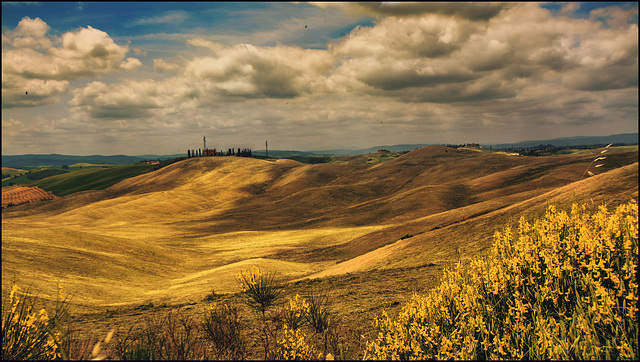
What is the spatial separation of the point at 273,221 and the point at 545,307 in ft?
249

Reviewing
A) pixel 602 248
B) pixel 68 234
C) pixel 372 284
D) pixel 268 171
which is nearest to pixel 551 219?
pixel 602 248

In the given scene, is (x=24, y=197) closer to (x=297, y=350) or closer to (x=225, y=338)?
(x=225, y=338)

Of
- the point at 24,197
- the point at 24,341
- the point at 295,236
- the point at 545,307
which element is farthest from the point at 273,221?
the point at 24,197

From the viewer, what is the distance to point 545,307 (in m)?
8.07

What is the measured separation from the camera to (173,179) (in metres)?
159

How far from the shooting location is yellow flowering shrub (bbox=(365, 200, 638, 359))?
6.66 meters

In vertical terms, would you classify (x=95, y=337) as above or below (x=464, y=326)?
below

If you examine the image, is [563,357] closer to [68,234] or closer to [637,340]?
[637,340]

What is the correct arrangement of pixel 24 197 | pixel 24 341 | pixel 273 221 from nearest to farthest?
pixel 24 341 → pixel 273 221 → pixel 24 197

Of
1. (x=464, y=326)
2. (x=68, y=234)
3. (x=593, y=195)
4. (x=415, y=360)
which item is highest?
(x=593, y=195)

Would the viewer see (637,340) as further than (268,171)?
No

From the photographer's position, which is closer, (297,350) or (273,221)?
(297,350)

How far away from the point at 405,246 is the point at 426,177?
8814 centimetres

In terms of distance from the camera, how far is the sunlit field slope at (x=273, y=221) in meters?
23.6
